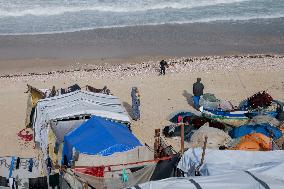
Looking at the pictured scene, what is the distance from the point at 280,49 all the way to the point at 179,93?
11.0 meters

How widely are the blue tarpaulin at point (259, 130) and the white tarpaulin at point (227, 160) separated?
440cm

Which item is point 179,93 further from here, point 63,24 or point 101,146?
point 63,24

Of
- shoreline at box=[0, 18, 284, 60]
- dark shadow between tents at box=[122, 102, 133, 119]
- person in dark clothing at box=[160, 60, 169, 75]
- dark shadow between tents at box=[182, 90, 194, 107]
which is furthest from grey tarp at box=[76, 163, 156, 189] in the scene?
shoreline at box=[0, 18, 284, 60]

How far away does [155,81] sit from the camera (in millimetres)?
25047

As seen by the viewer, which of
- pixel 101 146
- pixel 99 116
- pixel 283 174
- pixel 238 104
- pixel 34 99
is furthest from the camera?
pixel 238 104

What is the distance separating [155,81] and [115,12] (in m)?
20.2

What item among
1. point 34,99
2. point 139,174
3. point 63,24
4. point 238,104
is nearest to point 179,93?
point 238,104

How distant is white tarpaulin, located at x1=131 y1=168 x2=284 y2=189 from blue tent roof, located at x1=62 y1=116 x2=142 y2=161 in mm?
3918

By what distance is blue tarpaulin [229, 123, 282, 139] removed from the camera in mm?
17188

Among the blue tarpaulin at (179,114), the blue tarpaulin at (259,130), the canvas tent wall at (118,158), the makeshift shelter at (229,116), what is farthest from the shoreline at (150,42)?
the canvas tent wall at (118,158)

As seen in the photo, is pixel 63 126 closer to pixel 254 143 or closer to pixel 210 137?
pixel 210 137

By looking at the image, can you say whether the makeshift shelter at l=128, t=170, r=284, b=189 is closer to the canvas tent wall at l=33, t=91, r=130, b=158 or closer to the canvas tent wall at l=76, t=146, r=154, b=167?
the canvas tent wall at l=76, t=146, r=154, b=167

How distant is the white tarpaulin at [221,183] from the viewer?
1055 centimetres

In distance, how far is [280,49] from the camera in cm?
3200
